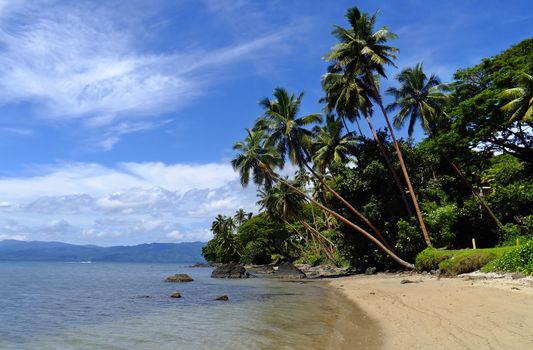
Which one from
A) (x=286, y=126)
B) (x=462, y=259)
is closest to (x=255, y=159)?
(x=286, y=126)

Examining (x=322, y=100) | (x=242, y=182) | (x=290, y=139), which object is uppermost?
(x=322, y=100)

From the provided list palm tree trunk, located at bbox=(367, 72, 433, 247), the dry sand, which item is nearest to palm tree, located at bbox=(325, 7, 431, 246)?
palm tree trunk, located at bbox=(367, 72, 433, 247)

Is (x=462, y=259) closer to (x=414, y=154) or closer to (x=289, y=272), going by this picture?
(x=414, y=154)

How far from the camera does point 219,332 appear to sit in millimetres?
13656

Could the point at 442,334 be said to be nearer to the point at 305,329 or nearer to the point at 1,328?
the point at 305,329

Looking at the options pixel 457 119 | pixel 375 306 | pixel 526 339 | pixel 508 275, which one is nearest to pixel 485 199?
pixel 457 119

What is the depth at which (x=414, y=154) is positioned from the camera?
34688mm

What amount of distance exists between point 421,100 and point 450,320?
2996 cm

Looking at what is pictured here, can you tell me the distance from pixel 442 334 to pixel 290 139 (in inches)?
1120

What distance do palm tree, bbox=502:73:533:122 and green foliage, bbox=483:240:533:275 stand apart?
11325 millimetres

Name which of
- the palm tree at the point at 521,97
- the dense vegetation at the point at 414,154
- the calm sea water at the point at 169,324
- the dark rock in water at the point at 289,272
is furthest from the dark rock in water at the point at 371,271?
the palm tree at the point at 521,97

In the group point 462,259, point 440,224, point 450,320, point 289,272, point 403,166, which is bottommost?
point 450,320

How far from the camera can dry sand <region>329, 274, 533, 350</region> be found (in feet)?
28.2

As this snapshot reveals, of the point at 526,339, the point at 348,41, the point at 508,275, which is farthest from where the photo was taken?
the point at 348,41
